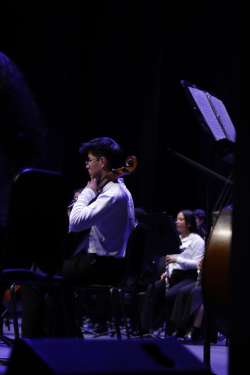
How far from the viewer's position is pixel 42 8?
228 inches

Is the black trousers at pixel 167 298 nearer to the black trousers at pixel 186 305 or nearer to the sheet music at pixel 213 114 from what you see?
the black trousers at pixel 186 305

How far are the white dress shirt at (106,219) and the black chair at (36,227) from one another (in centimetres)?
88

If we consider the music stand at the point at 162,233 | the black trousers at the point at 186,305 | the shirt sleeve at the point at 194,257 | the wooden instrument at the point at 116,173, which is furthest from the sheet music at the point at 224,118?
the shirt sleeve at the point at 194,257

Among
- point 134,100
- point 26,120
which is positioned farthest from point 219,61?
point 26,120

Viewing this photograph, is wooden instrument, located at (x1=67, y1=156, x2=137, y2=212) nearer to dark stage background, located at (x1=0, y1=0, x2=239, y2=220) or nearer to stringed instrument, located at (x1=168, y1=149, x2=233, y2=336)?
Result: stringed instrument, located at (x1=168, y1=149, x2=233, y2=336)

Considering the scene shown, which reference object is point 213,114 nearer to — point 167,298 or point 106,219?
point 106,219

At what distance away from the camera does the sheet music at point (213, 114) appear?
2066 mm

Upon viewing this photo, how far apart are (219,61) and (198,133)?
114cm

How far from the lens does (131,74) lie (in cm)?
654

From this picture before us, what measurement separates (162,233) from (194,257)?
1.51 ft

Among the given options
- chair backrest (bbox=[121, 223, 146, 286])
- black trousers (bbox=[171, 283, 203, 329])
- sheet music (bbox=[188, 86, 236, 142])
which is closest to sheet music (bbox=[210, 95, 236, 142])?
sheet music (bbox=[188, 86, 236, 142])

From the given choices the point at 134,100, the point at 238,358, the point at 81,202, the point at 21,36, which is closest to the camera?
the point at 238,358

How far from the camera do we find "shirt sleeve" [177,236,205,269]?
4.54 meters

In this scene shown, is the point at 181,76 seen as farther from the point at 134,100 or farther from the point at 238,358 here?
the point at 238,358
